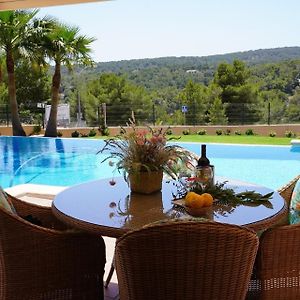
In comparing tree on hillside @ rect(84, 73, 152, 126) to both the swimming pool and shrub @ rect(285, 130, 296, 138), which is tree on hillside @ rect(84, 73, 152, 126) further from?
the swimming pool

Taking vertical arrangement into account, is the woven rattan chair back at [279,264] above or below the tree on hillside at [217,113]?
below

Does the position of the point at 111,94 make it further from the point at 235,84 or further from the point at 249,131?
the point at 249,131

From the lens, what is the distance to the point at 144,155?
7.39ft

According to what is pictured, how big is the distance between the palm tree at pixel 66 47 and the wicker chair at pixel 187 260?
1256 cm

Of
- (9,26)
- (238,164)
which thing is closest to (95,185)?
(238,164)

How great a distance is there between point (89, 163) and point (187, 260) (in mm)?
7687

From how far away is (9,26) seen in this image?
42.4ft

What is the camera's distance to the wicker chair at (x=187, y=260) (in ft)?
4.62

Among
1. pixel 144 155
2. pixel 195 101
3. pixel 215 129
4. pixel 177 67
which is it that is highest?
pixel 177 67

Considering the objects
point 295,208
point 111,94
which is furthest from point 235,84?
point 295,208

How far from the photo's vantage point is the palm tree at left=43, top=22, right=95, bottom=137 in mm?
13266

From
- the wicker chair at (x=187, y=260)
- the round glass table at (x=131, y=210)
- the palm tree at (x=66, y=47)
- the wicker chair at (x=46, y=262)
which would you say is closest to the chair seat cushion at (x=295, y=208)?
the round glass table at (x=131, y=210)

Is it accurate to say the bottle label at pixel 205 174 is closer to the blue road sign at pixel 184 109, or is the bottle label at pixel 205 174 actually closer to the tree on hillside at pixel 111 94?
the blue road sign at pixel 184 109

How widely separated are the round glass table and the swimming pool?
4.69 meters
